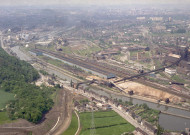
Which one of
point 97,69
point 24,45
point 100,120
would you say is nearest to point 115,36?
point 24,45

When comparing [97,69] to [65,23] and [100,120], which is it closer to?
[100,120]

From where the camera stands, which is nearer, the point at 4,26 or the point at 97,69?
the point at 97,69

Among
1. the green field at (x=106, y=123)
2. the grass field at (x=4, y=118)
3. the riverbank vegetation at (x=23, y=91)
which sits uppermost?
the riverbank vegetation at (x=23, y=91)

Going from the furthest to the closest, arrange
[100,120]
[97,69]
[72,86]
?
[97,69], [72,86], [100,120]

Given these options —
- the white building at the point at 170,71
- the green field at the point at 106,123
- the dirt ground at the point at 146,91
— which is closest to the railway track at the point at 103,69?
the dirt ground at the point at 146,91

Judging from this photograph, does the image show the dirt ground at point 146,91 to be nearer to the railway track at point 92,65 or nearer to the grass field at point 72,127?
the railway track at point 92,65

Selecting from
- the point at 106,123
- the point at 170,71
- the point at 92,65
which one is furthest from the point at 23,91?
the point at 170,71

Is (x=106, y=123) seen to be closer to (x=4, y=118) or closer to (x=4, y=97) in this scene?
(x=4, y=118)
